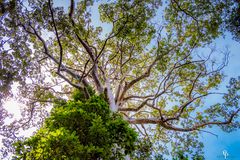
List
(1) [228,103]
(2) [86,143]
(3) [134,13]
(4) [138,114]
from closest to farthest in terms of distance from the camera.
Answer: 1. (2) [86,143]
2. (3) [134,13]
3. (1) [228,103]
4. (4) [138,114]

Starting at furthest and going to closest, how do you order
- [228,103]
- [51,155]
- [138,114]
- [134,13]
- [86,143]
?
[138,114]
[228,103]
[134,13]
[86,143]
[51,155]

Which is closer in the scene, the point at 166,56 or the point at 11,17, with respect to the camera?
the point at 11,17

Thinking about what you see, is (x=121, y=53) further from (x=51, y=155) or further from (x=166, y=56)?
(x=51, y=155)

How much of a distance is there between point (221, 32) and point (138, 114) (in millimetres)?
7557

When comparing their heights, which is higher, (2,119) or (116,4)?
(116,4)

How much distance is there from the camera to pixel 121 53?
1314 centimetres

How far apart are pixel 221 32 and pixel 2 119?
37.3 feet

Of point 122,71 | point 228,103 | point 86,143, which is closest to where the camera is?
point 86,143

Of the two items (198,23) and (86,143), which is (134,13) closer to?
(198,23)

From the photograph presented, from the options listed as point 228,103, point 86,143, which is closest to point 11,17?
point 86,143

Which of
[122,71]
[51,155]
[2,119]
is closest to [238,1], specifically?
[122,71]

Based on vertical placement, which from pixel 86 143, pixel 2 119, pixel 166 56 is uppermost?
pixel 166 56

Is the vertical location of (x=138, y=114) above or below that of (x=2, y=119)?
above

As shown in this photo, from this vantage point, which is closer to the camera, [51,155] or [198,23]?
[51,155]
